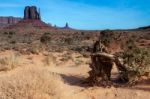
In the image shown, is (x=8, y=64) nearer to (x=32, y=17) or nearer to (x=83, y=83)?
(x=83, y=83)

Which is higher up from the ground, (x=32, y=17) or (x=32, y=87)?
(x=32, y=17)

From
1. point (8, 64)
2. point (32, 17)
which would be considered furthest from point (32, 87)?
point (32, 17)

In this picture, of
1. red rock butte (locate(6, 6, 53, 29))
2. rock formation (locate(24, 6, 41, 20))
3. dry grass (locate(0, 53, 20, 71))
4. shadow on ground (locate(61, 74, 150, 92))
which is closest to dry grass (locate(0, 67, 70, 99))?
shadow on ground (locate(61, 74, 150, 92))

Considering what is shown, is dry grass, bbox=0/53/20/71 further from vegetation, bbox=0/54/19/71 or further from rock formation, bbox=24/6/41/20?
rock formation, bbox=24/6/41/20

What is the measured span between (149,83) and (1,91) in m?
4.98

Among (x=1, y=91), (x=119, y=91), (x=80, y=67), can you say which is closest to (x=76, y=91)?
(x=119, y=91)

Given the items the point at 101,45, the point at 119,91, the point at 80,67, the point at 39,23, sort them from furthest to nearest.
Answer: the point at 39,23
the point at 80,67
the point at 101,45
the point at 119,91

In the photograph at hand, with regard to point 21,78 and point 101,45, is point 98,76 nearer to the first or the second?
point 101,45

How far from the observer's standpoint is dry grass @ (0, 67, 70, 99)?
8.05m

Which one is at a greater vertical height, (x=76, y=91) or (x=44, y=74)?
(x=44, y=74)

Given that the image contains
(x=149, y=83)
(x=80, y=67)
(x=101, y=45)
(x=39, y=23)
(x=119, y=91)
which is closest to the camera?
(x=119, y=91)

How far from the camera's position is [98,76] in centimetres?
1184

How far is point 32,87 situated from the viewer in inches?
319

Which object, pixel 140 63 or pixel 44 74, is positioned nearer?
pixel 44 74
